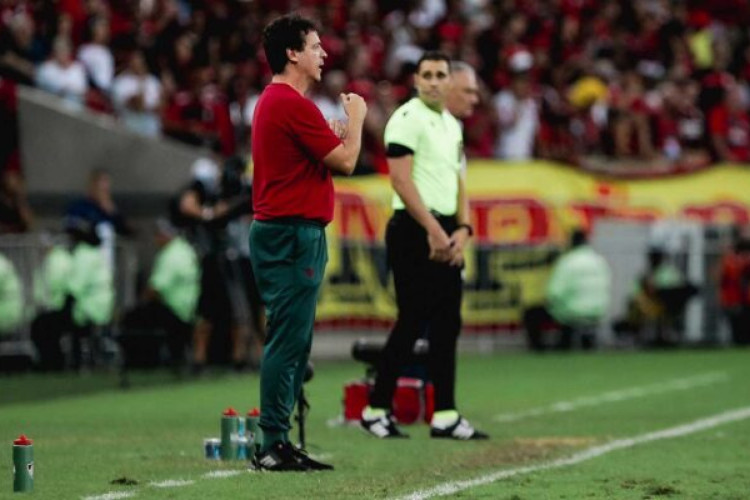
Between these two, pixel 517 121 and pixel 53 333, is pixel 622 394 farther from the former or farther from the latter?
pixel 517 121

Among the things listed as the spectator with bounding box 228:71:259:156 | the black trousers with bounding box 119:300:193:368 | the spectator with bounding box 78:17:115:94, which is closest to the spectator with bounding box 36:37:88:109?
the spectator with bounding box 78:17:115:94

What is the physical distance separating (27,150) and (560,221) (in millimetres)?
6651

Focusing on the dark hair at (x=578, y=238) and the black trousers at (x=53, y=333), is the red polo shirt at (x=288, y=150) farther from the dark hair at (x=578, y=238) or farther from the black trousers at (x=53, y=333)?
the dark hair at (x=578, y=238)

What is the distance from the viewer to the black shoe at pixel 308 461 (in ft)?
31.3

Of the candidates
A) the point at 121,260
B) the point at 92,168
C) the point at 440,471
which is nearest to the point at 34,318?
the point at 121,260

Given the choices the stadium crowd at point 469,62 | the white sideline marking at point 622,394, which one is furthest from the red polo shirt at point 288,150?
the stadium crowd at point 469,62

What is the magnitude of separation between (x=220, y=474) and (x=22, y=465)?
1.19 m

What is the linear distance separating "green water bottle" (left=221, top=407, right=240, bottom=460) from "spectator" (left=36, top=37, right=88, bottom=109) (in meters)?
12.9

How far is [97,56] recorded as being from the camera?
76.5 ft

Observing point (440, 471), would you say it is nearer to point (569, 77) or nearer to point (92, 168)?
point (92, 168)

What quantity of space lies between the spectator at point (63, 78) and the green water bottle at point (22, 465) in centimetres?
1425

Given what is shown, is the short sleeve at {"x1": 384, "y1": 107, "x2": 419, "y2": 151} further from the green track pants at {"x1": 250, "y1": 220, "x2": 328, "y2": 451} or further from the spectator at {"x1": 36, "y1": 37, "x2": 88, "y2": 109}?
the spectator at {"x1": 36, "y1": 37, "x2": 88, "y2": 109}

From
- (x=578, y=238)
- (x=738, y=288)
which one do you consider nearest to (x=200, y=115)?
(x=578, y=238)

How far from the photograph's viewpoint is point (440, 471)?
31.9 feet
